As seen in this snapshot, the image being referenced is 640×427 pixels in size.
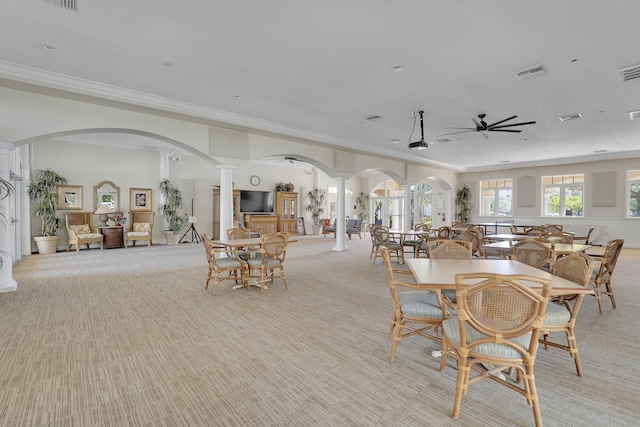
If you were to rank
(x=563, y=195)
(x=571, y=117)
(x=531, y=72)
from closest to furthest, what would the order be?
(x=531, y=72)
(x=571, y=117)
(x=563, y=195)

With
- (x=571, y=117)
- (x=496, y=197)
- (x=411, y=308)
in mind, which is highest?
(x=571, y=117)

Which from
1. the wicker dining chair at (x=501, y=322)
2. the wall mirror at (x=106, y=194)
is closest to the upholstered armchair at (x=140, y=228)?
the wall mirror at (x=106, y=194)

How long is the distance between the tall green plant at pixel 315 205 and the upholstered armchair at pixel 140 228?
7.32 meters

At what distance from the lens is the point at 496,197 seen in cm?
1405

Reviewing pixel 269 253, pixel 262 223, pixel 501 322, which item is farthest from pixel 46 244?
pixel 501 322

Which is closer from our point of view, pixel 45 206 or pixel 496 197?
pixel 45 206

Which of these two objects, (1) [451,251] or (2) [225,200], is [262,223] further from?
(1) [451,251]

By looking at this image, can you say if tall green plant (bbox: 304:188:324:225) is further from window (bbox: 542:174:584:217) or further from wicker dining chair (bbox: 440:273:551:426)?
wicker dining chair (bbox: 440:273:551:426)

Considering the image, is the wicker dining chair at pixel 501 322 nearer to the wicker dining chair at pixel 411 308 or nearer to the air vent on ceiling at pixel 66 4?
the wicker dining chair at pixel 411 308

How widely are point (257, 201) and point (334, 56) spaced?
34.1 feet

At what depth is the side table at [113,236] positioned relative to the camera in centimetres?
1009

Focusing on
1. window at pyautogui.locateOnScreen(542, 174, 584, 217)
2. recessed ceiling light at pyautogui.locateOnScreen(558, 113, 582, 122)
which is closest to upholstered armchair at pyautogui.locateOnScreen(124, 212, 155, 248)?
recessed ceiling light at pyautogui.locateOnScreen(558, 113, 582, 122)

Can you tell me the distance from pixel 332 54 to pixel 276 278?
395cm

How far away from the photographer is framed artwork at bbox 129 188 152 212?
10.9 m
